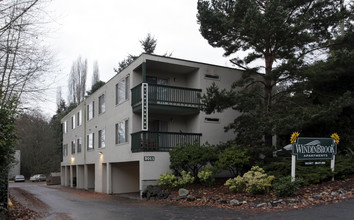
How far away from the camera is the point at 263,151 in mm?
15352

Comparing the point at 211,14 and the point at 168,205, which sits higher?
the point at 211,14

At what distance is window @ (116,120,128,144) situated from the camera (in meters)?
19.6

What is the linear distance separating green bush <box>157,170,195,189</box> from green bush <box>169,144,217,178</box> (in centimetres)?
48

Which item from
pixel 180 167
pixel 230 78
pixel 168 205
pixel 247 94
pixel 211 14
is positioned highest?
pixel 211 14

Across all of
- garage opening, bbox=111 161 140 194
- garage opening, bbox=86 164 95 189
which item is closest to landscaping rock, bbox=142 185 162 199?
garage opening, bbox=111 161 140 194

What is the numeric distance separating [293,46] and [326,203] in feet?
27.7

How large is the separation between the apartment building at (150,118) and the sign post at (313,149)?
5.38 meters

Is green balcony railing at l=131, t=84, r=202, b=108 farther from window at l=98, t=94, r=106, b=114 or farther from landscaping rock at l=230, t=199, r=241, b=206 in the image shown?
landscaping rock at l=230, t=199, r=241, b=206

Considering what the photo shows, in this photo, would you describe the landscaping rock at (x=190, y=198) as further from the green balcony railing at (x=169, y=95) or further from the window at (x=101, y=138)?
the window at (x=101, y=138)

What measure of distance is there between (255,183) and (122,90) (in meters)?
11.4

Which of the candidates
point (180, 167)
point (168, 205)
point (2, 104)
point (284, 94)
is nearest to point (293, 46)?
point (284, 94)

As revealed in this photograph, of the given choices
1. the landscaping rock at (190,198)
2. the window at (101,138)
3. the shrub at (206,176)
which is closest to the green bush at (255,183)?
the landscaping rock at (190,198)

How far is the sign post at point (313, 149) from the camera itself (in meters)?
12.1

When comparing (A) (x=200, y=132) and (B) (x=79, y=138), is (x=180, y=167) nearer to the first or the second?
(A) (x=200, y=132)
